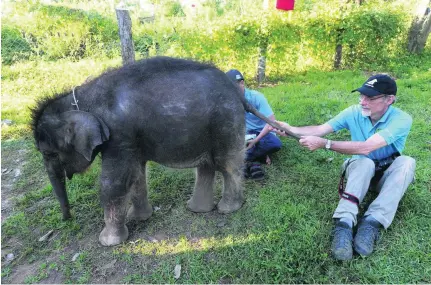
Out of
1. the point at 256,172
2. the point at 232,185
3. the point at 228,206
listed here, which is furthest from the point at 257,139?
the point at 228,206

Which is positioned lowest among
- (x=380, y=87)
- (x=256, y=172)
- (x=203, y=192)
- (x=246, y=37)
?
(x=256, y=172)

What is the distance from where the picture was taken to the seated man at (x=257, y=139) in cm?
461

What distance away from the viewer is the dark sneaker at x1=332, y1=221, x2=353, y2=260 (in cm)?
323

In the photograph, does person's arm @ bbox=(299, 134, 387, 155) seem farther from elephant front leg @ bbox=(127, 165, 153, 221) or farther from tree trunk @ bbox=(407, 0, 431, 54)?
tree trunk @ bbox=(407, 0, 431, 54)

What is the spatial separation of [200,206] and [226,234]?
54 cm

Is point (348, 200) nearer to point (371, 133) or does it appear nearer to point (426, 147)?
point (371, 133)

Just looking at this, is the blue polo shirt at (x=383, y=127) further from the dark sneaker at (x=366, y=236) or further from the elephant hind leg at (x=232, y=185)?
the elephant hind leg at (x=232, y=185)

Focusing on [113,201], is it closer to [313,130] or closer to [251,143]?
[251,143]

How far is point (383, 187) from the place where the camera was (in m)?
3.56

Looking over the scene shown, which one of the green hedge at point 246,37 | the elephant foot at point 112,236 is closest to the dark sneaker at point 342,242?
the elephant foot at point 112,236

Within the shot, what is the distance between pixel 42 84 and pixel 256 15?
548cm

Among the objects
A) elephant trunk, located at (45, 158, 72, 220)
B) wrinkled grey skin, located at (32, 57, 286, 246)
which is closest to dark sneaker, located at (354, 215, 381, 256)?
wrinkled grey skin, located at (32, 57, 286, 246)

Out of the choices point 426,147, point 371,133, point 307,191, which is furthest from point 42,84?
point 426,147

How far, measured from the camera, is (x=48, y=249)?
3686 mm
